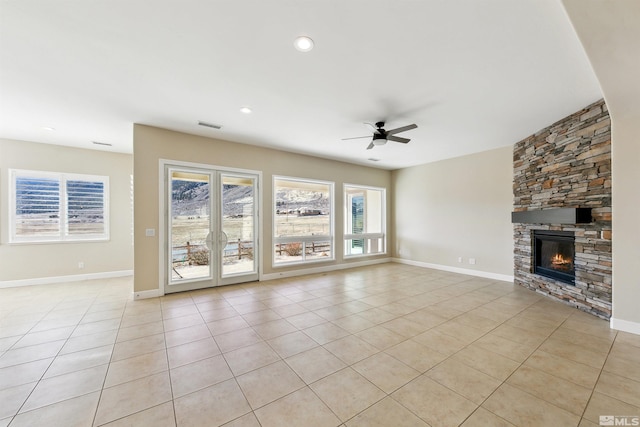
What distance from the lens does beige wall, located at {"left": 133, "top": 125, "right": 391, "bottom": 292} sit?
4332 mm

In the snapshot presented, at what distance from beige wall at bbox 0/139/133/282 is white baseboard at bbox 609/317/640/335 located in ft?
28.9

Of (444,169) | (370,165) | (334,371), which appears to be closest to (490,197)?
(444,169)

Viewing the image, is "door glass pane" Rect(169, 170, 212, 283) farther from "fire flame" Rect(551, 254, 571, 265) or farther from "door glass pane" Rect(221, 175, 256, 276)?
"fire flame" Rect(551, 254, 571, 265)

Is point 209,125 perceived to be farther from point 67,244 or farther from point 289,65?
point 67,244

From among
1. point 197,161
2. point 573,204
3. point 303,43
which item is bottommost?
point 573,204

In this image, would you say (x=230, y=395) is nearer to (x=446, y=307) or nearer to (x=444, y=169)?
(x=446, y=307)

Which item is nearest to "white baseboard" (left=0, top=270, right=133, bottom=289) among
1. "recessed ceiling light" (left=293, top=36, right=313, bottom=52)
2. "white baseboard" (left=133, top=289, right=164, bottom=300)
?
"white baseboard" (left=133, top=289, right=164, bottom=300)

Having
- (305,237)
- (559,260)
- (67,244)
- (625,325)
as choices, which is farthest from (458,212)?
(67,244)

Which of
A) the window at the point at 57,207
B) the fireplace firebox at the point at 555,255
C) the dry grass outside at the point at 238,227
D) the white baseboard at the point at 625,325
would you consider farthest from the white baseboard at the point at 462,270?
the window at the point at 57,207

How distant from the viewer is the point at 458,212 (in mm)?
6309

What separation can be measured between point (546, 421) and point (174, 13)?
13.2 ft

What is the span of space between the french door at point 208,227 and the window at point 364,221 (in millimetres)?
2891

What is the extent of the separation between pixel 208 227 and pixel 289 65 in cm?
358

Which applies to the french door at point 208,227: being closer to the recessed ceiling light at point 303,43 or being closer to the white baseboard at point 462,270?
the recessed ceiling light at point 303,43
